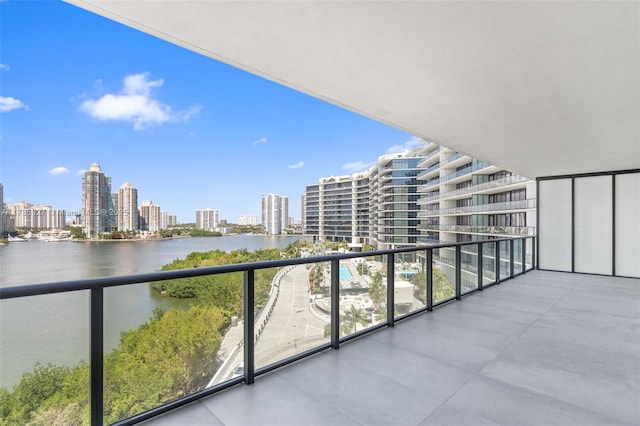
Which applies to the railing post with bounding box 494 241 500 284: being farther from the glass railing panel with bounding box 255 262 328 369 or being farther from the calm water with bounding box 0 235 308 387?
the calm water with bounding box 0 235 308 387

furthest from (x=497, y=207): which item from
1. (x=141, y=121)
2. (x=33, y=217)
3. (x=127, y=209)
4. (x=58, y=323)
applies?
(x=141, y=121)

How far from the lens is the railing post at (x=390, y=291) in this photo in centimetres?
397

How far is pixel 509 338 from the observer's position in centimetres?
361

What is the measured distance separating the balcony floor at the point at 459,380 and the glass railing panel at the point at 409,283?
207 millimetres

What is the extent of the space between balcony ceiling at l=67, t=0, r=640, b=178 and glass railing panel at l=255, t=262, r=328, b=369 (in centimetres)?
180

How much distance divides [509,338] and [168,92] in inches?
2734

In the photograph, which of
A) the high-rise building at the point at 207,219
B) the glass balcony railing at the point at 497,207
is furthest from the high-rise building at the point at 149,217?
the glass balcony railing at the point at 497,207

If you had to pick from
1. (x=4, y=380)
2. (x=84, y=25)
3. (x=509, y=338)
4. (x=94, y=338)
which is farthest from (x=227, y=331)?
(x=84, y=25)

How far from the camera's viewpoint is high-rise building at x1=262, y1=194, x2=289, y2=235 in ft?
282

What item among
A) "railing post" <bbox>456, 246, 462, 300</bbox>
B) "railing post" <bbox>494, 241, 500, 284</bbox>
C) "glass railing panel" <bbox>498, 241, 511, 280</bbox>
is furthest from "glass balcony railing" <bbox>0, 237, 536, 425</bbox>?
"glass railing panel" <bbox>498, 241, 511, 280</bbox>

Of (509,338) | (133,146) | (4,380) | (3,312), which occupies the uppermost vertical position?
(133,146)

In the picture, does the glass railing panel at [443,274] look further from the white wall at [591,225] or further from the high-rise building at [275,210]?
the high-rise building at [275,210]

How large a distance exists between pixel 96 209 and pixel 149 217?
36.4 ft

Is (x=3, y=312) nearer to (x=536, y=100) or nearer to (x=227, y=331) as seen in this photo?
(x=227, y=331)
